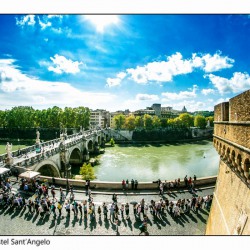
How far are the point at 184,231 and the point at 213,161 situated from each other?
114 ft

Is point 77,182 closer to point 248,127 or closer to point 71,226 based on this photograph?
point 71,226

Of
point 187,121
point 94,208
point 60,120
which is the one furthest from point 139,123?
point 94,208

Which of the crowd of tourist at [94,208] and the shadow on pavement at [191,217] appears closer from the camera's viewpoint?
the crowd of tourist at [94,208]

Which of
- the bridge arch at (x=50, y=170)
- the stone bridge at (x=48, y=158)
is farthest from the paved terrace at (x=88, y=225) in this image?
the bridge arch at (x=50, y=170)

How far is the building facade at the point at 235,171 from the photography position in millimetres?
6316

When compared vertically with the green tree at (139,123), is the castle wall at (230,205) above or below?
below

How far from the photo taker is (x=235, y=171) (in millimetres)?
7684

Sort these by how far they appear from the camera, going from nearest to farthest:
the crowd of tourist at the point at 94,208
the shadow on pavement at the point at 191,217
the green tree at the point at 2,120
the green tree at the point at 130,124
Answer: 1. the crowd of tourist at the point at 94,208
2. the shadow on pavement at the point at 191,217
3. the green tree at the point at 2,120
4. the green tree at the point at 130,124

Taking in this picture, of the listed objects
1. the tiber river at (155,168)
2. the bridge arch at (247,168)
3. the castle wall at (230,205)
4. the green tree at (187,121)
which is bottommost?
the tiber river at (155,168)

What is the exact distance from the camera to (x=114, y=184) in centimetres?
1725

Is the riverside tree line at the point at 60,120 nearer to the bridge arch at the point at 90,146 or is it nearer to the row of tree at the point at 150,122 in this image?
the row of tree at the point at 150,122
